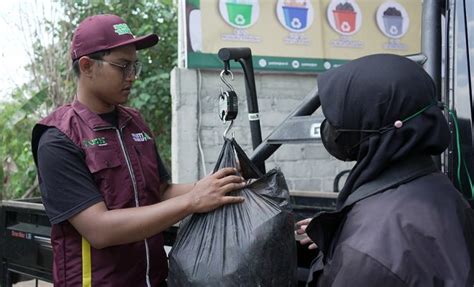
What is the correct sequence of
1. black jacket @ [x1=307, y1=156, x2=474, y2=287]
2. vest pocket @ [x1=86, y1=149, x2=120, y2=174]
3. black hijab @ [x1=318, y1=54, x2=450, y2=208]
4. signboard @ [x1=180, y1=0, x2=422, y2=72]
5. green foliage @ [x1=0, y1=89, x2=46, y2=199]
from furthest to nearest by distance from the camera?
green foliage @ [x1=0, y1=89, x2=46, y2=199] < signboard @ [x1=180, y1=0, x2=422, y2=72] < vest pocket @ [x1=86, y1=149, x2=120, y2=174] < black hijab @ [x1=318, y1=54, x2=450, y2=208] < black jacket @ [x1=307, y1=156, x2=474, y2=287]

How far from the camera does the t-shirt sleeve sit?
1.70 metres

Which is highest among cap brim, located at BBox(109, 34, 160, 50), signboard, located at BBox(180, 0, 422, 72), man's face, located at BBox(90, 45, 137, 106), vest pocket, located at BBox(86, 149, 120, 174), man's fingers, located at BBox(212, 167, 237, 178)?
signboard, located at BBox(180, 0, 422, 72)

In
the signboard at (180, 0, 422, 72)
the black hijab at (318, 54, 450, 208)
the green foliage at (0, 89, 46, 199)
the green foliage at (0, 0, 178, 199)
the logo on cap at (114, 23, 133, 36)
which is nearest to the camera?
the black hijab at (318, 54, 450, 208)

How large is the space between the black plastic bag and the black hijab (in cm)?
32

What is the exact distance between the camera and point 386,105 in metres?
1.29

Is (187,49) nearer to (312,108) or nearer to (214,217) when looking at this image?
(312,108)

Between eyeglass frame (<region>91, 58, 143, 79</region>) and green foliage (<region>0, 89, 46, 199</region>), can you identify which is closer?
eyeglass frame (<region>91, 58, 143, 79</region>)

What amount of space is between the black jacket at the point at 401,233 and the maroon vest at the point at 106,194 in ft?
2.21

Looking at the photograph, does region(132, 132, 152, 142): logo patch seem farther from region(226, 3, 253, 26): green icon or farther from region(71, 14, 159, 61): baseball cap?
region(226, 3, 253, 26): green icon

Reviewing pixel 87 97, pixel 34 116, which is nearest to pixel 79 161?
pixel 87 97

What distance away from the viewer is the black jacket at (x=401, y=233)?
46.2 inches

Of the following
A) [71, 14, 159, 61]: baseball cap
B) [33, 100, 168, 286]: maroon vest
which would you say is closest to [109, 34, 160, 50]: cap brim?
[71, 14, 159, 61]: baseball cap

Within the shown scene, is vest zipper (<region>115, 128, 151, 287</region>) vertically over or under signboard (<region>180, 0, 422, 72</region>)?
under

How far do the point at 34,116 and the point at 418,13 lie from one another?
4.40 meters
